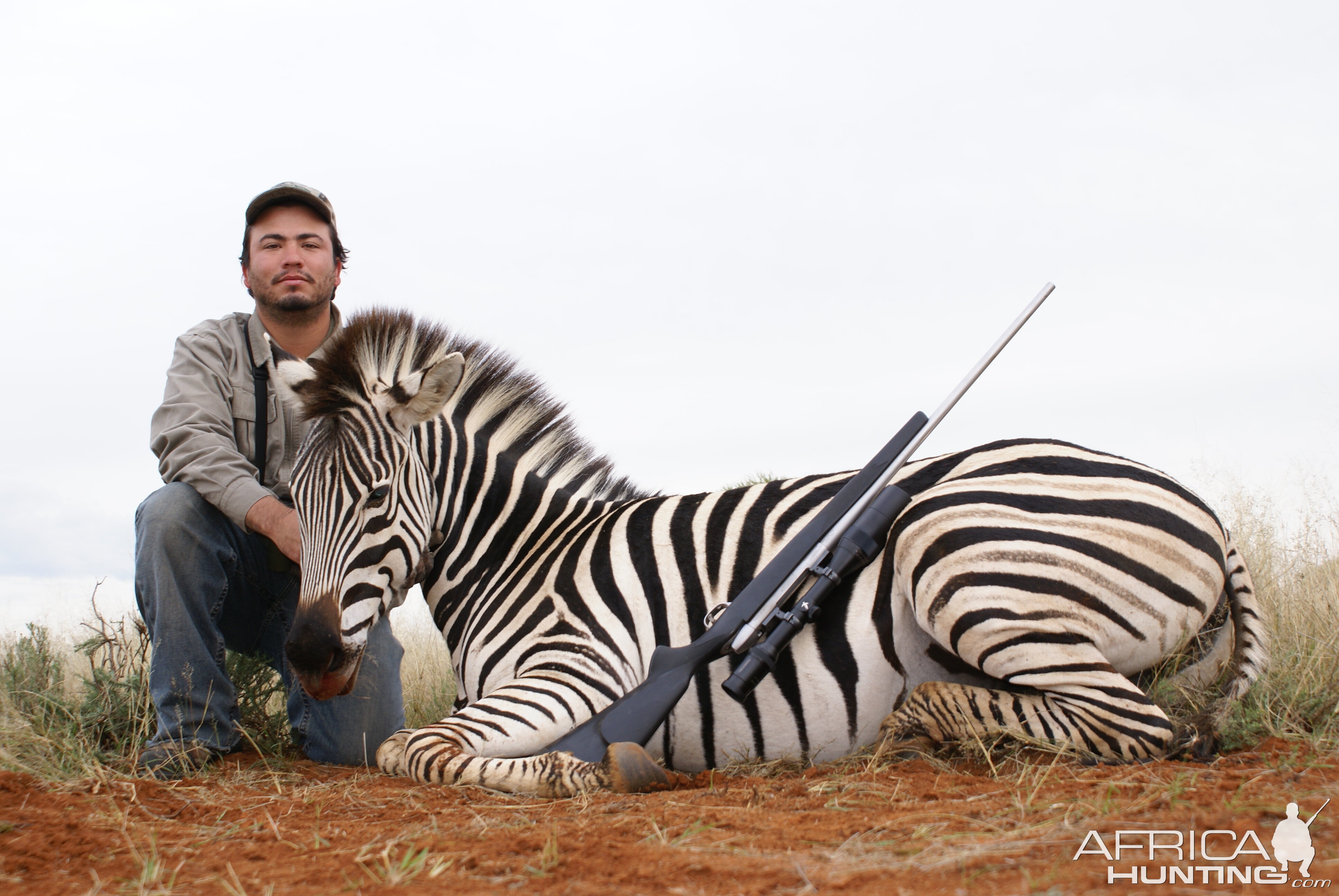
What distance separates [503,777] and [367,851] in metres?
0.89

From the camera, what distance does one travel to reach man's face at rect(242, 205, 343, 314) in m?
5.31

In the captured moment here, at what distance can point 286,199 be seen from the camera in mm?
5465

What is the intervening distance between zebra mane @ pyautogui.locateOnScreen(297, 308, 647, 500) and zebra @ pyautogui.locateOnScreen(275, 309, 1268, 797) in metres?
0.02

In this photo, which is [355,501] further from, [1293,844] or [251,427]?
[1293,844]

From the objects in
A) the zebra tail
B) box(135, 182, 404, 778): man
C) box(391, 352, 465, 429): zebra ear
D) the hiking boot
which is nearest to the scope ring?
box(391, 352, 465, 429): zebra ear

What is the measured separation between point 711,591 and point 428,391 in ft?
4.96

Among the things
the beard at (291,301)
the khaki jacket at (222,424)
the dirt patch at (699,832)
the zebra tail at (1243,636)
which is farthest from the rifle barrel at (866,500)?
the beard at (291,301)

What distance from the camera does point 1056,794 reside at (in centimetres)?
263

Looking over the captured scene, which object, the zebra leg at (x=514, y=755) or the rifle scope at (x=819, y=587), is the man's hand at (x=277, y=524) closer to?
the zebra leg at (x=514, y=755)

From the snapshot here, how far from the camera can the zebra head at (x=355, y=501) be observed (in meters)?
3.70

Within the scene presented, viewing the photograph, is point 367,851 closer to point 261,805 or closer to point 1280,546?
point 261,805

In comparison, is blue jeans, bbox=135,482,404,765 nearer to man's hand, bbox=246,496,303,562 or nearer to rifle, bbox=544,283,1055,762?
man's hand, bbox=246,496,303,562

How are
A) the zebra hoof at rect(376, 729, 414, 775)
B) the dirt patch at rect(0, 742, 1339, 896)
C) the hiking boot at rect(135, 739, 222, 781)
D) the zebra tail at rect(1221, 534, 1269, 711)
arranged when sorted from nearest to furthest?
the dirt patch at rect(0, 742, 1339, 896) < the zebra hoof at rect(376, 729, 414, 775) < the zebra tail at rect(1221, 534, 1269, 711) < the hiking boot at rect(135, 739, 222, 781)

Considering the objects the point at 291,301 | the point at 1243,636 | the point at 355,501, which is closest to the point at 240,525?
the point at 355,501
